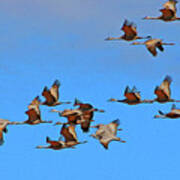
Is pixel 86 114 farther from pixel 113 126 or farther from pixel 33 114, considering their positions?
pixel 33 114

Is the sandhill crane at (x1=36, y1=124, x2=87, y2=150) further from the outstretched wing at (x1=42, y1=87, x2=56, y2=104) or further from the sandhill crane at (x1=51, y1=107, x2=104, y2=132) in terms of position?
the outstretched wing at (x1=42, y1=87, x2=56, y2=104)

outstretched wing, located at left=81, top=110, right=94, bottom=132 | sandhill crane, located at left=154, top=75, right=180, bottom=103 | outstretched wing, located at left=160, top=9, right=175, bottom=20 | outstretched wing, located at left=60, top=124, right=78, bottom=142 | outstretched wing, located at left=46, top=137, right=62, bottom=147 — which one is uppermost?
outstretched wing, located at left=160, top=9, right=175, bottom=20

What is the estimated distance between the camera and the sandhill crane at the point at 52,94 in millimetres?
69875

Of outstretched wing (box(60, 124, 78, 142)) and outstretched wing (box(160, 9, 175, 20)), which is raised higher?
outstretched wing (box(160, 9, 175, 20))

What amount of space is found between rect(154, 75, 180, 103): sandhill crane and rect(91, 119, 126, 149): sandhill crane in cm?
363

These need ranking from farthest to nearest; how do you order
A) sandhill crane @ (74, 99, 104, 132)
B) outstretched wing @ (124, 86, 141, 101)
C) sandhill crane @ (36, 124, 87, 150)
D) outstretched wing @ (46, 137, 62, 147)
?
outstretched wing @ (46, 137, 62, 147)
outstretched wing @ (124, 86, 141, 101)
sandhill crane @ (36, 124, 87, 150)
sandhill crane @ (74, 99, 104, 132)

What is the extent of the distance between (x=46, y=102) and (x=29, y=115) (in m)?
1.69

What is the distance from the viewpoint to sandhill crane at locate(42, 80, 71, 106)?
2751 inches

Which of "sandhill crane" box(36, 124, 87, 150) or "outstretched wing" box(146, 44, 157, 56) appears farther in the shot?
"outstretched wing" box(146, 44, 157, 56)

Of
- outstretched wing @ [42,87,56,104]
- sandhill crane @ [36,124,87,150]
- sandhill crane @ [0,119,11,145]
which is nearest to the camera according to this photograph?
sandhill crane @ [0,119,11,145]

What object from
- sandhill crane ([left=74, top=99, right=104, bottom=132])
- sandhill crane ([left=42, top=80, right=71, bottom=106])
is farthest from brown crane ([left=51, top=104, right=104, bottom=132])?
sandhill crane ([left=42, top=80, right=71, bottom=106])

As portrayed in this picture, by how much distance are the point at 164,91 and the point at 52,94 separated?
7852 mm

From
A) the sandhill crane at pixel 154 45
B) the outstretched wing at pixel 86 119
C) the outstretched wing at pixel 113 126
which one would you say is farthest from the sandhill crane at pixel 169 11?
the outstretched wing at pixel 86 119

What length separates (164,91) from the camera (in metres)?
67.1
